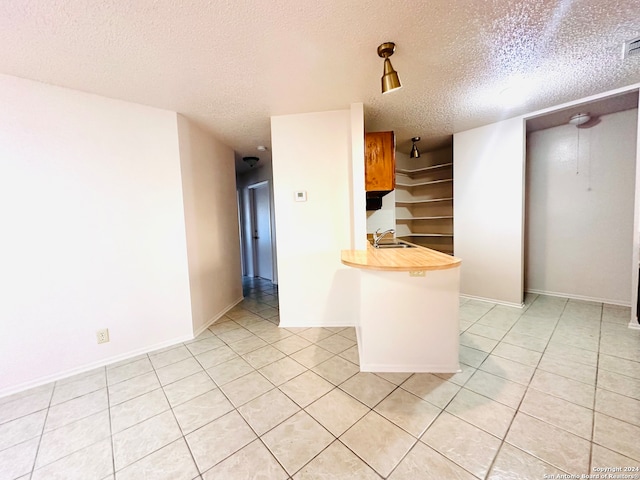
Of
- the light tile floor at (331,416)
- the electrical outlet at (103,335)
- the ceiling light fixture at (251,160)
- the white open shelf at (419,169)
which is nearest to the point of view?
the light tile floor at (331,416)

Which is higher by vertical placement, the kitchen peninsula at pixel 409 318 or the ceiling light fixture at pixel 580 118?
the ceiling light fixture at pixel 580 118

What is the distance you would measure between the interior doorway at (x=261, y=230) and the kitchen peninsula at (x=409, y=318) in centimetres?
338

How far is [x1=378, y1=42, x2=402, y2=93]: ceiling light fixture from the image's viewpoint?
150cm

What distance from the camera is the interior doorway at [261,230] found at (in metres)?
4.87

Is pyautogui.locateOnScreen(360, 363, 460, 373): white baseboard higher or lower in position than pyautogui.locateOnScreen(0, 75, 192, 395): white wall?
lower

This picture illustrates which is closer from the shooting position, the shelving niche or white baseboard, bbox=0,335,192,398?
white baseboard, bbox=0,335,192,398

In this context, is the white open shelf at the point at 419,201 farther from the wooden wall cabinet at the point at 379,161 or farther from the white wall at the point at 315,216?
A: the white wall at the point at 315,216

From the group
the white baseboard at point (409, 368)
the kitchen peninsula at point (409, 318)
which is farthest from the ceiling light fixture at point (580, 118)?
the white baseboard at point (409, 368)

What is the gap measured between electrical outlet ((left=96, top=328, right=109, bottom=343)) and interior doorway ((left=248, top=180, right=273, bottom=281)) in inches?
118

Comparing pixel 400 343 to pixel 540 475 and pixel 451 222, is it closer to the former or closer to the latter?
pixel 540 475

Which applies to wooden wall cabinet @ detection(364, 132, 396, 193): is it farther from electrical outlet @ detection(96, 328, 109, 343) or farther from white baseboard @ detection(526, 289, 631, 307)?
white baseboard @ detection(526, 289, 631, 307)

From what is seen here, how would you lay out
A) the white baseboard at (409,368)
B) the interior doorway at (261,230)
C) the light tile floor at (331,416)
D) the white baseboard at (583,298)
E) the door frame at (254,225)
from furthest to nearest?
1. the interior doorway at (261,230)
2. the door frame at (254,225)
3. the white baseboard at (583,298)
4. the white baseboard at (409,368)
5. the light tile floor at (331,416)

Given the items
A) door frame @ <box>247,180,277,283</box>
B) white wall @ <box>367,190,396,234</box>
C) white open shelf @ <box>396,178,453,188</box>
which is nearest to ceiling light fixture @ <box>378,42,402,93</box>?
white wall @ <box>367,190,396,234</box>

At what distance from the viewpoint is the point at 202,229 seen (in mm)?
2834
